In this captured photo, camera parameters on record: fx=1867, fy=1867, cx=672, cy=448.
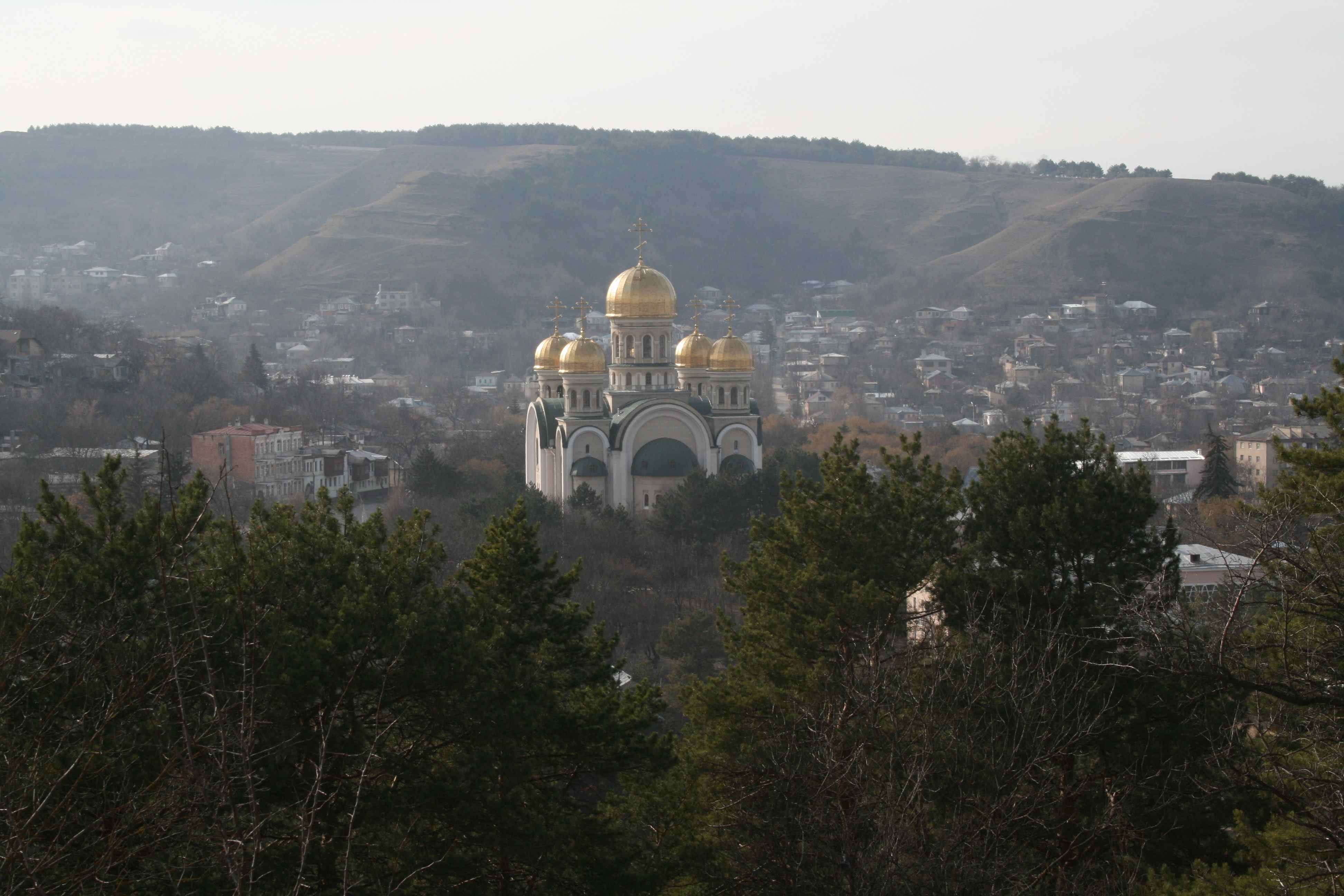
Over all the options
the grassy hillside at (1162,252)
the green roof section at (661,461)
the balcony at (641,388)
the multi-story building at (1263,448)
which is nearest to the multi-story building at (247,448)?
the balcony at (641,388)

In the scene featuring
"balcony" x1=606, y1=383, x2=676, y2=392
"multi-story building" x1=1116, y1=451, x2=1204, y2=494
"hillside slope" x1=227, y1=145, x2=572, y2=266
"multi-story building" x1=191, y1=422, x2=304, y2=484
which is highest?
"hillside slope" x1=227, y1=145, x2=572, y2=266

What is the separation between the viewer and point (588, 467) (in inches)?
1273

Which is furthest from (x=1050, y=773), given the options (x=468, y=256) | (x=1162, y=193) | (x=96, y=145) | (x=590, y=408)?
(x=96, y=145)

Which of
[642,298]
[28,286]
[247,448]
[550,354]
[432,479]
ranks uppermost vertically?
[642,298]

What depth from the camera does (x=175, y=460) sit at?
24359mm

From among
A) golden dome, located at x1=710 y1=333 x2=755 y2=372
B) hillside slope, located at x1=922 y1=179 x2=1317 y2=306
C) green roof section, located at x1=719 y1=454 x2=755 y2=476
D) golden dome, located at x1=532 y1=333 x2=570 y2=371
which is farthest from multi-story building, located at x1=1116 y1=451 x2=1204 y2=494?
hillside slope, located at x1=922 y1=179 x2=1317 y2=306

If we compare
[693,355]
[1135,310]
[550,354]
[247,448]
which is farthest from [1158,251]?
[550,354]

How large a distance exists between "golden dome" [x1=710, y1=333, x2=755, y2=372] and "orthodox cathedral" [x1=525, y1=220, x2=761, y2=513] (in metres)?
0.02

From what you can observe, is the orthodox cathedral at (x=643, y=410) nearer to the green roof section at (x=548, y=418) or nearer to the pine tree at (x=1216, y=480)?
the green roof section at (x=548, y=418)

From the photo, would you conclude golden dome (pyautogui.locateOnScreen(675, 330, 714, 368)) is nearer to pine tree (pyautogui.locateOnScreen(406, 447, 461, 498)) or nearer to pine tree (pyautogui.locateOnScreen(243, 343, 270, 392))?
pine tree (pyautogui.locateOnScreen(406, 447, 461, 498))

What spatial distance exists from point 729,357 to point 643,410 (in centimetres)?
247

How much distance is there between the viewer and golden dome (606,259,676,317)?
109 ft

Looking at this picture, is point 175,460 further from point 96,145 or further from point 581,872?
point 96,145

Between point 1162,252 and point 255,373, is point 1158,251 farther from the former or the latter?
point 255,373
